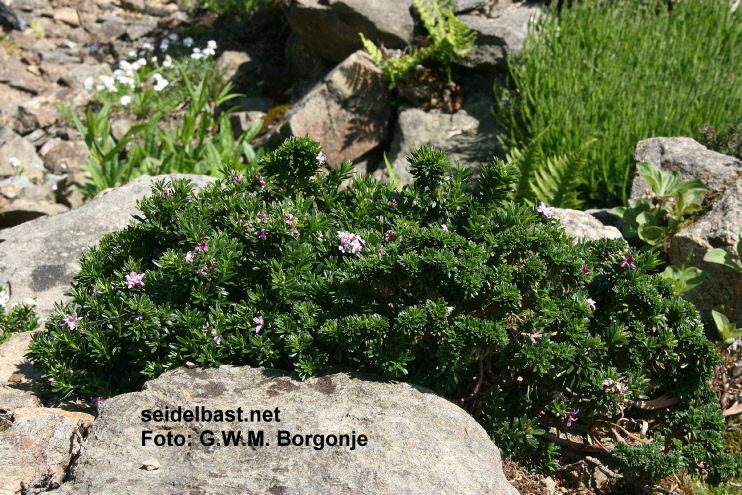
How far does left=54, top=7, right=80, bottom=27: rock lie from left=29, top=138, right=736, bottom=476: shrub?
8.13m

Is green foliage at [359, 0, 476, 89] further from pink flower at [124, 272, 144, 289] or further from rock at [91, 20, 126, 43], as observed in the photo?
rock at [91, 20, 126, 43]

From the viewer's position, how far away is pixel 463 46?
6.46 meters

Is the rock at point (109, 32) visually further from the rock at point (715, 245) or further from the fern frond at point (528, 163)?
the rock at point (715, 245)

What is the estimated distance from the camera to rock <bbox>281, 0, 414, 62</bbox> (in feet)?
22.4

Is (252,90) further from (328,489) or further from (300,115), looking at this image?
(328,489)

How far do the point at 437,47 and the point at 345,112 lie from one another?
1.16 metres

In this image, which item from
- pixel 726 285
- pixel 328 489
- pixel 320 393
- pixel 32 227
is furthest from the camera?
pixel 32 227

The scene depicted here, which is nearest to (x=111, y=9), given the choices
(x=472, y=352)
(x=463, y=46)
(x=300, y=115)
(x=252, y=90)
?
(x=252, y=90)

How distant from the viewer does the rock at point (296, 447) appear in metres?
2.26

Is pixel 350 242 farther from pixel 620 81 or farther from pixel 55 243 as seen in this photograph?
pixel 620 81

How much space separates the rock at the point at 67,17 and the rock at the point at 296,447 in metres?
9.00

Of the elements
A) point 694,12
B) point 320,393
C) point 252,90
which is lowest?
point 252,90

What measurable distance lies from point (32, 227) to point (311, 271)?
2.58 meters

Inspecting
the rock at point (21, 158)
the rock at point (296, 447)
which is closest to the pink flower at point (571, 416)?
the rock at point (296, 447)
